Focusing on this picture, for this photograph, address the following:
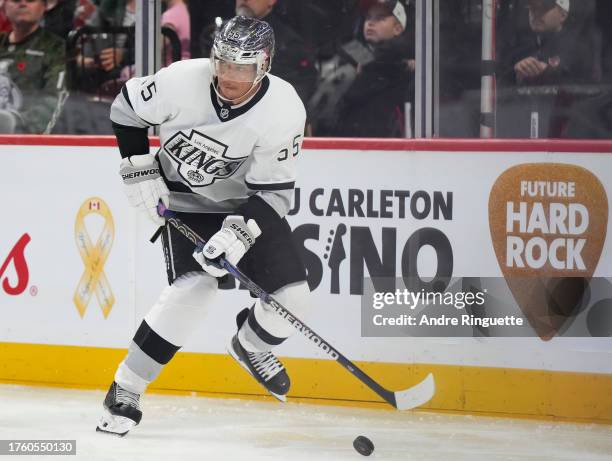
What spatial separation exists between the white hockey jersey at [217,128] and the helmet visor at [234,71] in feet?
0.39

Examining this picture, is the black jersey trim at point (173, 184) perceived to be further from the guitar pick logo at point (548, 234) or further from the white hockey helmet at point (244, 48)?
the guitar pick logo at point (548, 234)

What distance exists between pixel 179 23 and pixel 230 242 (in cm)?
150

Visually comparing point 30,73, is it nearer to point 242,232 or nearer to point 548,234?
point 242,232

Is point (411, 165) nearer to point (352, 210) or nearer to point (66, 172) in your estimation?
point (352, 210)

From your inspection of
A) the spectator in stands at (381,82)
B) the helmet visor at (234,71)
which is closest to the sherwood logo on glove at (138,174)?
the helmet visor at (234,71)

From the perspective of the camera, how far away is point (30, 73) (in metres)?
5.08

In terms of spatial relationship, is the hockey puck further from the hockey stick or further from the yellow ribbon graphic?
the yellow ribbon graphic

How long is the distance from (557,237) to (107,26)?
1.88m

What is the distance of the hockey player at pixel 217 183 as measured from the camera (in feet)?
12.1

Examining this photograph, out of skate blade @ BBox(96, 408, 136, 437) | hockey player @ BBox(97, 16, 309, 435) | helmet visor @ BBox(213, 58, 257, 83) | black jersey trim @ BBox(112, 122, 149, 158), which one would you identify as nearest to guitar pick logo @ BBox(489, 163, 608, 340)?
hockey player @ BBox(97, 16, 309, 435)

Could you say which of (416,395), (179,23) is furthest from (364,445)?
(179,23)

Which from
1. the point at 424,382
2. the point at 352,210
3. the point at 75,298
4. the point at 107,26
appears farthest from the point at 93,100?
the point at 424,382

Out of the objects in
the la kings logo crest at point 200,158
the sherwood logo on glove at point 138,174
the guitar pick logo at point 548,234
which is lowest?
the guitar pick logo at point 548,234

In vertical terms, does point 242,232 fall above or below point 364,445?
above
